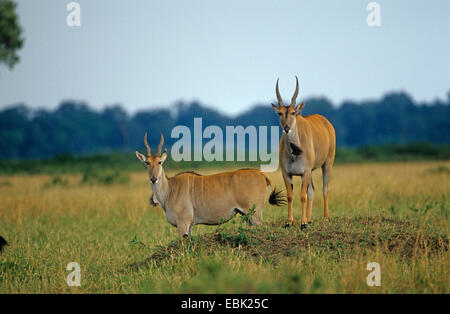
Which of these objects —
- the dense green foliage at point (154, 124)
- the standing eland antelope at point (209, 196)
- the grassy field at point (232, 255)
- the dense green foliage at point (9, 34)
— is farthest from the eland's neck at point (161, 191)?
the dense green foliage at point (154, 124)

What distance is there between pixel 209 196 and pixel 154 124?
6409 centimetres

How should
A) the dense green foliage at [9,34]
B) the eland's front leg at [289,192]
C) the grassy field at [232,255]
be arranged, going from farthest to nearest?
the dense green foliage at [9,34], the eland's front leg at [289,192], the grassy field at [232,255]

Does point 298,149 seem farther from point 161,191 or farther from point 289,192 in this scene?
point 161,191

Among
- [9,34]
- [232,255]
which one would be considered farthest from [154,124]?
[232,255]

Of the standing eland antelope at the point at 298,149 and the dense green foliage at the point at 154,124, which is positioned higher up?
the dense green foliage at the point at 154,124

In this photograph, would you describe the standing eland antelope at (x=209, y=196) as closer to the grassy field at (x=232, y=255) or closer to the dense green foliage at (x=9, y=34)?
the grassy field at (x=232, y=255)

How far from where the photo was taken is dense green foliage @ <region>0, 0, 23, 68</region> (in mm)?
27016

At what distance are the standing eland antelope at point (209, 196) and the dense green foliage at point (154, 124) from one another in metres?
55.0

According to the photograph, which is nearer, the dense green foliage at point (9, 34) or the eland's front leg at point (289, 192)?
the eland's front leg at point (289, 192)

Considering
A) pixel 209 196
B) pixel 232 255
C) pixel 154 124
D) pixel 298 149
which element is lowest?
pixel 232 255

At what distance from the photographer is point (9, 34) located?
89.0 ft

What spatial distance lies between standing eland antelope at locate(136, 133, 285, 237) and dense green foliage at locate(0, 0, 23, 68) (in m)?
21.2

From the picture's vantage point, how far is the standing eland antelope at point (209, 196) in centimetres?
897
